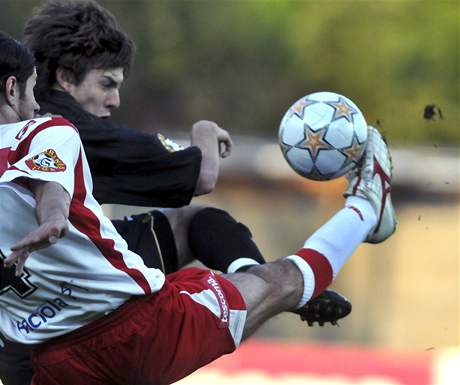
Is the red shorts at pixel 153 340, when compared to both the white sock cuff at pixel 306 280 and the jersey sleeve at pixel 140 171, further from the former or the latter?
the jersey sleeve at pixel 140 171

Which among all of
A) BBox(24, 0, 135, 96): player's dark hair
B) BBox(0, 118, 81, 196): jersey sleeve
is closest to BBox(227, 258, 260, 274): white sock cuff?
BBox(24, 0, 135, 96): player's dark hair

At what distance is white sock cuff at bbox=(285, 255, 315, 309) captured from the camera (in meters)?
4.43

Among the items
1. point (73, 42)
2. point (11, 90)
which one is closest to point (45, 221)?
point (11, 90)

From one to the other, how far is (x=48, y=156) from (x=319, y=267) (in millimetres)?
1358

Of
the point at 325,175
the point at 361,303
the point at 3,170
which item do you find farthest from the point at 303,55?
the point at 3,170

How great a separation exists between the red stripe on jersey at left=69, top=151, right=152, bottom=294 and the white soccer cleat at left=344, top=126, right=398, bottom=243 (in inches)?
49.8

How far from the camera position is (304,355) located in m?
8.95

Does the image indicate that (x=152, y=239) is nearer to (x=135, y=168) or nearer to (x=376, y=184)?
(x=135, y=168)

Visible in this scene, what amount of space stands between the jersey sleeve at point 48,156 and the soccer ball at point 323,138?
4.49 feet

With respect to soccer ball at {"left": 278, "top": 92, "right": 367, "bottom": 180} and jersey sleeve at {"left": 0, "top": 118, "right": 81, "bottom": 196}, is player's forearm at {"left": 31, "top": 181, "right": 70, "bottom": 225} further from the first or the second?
soccer ball at {"left": 278, "top": 92, "right": 367, "bottom": 180}

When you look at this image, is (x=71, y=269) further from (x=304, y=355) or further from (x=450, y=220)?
(x=450, y=220)

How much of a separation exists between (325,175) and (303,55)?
1618 centimetres

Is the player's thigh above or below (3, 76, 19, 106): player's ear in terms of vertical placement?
below

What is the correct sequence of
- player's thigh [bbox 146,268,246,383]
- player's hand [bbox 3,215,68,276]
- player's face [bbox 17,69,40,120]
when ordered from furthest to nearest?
player's thigh [bbox 146,268,246,383]
player's face [bbox 17,69,40,120]
player's hand [bbox 3,215,68,276]
